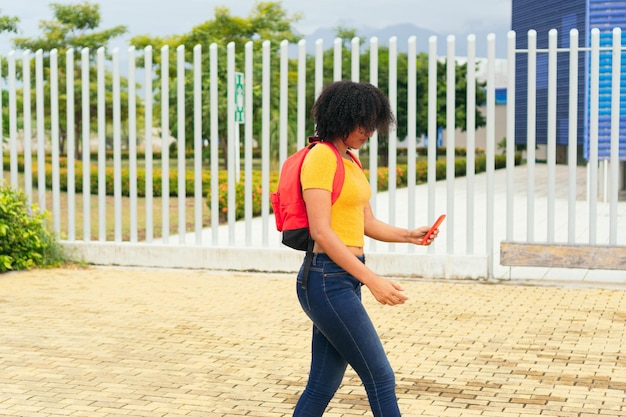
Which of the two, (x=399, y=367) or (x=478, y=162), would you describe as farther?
(x=478, y=162)

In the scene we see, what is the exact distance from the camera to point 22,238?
10.8 meters

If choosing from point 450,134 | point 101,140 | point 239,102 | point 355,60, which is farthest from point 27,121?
point 450,134

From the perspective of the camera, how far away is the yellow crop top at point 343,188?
389cm

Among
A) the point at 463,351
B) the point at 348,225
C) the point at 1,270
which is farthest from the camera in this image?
the point at 1,270

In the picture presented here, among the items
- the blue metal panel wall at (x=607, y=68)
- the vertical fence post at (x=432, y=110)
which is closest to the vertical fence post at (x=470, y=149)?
the vertical fence post at (x=432, y=110)

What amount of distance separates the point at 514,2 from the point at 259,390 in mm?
21657

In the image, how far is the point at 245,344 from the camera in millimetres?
7289

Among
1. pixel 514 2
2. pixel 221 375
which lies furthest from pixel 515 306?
pixel 514 2

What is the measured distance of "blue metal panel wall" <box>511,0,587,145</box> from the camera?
71.9ft

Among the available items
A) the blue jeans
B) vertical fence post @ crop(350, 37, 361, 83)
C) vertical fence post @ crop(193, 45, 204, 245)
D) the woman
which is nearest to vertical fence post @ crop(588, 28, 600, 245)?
vertical fence post @ crop(350, 37, 361, 83)

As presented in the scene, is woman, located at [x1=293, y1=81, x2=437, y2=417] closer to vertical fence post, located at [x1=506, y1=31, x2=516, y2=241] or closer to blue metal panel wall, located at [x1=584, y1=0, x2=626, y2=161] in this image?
A: vertical fence post, located at [x1=506, y1=31, x2=516, y2=241]

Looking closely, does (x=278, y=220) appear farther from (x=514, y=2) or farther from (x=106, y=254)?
(x=514, y=2)

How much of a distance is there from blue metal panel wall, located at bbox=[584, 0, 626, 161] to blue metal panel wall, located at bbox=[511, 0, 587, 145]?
1407 millimetres

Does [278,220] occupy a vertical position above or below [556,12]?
below
